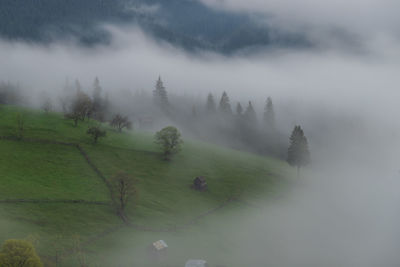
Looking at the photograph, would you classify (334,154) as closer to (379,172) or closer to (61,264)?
(379,172)

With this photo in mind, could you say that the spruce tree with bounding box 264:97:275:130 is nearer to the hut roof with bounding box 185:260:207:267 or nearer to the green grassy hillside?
the green grassy hillside

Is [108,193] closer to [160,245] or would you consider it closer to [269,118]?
[160,245]

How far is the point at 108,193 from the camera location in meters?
87.7

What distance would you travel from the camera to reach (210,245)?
7656cm

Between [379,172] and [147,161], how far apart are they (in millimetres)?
105111

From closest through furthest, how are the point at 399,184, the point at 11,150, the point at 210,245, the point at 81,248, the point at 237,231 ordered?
the point at 81,248 → the point at 210,245 → the point at 237,231 → the point at 11,150 → the point at 399,184

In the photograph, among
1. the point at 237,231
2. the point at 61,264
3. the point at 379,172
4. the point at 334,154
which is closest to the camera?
the point at 61,264

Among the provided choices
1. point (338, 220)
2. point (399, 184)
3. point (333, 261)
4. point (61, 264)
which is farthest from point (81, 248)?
point (399, 184)

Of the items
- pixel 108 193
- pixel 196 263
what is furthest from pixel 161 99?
pixel 196 263

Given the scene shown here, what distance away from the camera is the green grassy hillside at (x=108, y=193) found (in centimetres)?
6750

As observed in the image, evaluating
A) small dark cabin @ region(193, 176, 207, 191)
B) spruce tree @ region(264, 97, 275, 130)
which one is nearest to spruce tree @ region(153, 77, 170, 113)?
spruce tree @ region(264, 97, 275, 130)

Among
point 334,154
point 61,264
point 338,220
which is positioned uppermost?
point 334,154

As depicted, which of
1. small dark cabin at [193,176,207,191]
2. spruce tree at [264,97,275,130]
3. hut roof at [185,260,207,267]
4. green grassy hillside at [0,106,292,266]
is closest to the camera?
hut roof at [185,260,207,267]

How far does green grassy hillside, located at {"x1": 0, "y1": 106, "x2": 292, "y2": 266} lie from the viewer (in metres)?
67.5
